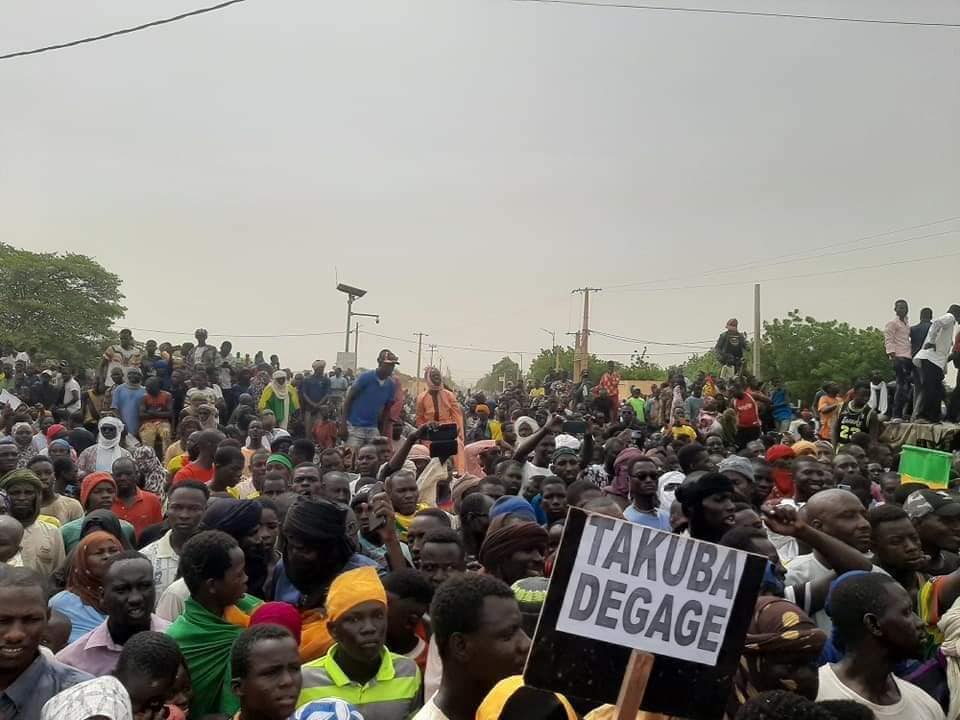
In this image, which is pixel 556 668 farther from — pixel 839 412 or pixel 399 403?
pixel 839 412

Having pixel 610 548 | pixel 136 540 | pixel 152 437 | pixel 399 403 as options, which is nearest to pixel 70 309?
pixel 152 437

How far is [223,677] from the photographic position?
4.20 meters

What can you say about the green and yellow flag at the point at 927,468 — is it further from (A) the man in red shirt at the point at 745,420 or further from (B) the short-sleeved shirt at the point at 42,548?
(B) the short-sleeved shirt at the point at 42,548

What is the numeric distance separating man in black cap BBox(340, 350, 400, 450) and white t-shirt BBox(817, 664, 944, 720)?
7.75 m

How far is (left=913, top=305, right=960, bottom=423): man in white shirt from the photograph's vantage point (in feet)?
→ 43.3

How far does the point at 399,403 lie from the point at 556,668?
862cm

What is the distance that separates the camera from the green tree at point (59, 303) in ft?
168

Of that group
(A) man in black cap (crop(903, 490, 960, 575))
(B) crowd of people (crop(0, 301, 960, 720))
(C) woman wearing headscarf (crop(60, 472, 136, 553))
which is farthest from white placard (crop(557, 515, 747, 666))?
(C) woman wearing headscarf (crop(60, 472, 136, 553))

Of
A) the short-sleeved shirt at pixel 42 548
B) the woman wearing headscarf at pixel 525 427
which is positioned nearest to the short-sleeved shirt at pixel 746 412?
the woman wearing headscarf at pixel 525 427

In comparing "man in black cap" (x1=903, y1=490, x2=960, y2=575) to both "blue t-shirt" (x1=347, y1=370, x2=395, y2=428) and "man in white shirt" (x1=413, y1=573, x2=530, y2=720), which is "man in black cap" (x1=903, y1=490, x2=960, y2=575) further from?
"blue t-shirt" (x1=347, y1=370, x2=395, y2=428)

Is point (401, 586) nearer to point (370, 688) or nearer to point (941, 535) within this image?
point (370, 688)

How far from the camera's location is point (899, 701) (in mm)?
3482

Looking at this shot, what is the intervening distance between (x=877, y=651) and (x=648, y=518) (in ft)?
10.5

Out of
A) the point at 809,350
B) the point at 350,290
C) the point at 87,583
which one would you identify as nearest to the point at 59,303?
the point at 350,290
